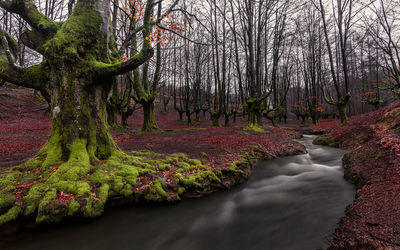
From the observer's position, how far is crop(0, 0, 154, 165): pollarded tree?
439cm

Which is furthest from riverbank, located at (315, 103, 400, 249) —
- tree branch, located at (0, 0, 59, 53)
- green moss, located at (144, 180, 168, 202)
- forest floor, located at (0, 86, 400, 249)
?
tree branch, located at (0, 0, 59, 53)

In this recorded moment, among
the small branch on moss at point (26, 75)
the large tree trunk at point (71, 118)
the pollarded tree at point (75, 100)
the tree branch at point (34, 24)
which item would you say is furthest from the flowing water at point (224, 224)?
the tree branch at point (34, 24)

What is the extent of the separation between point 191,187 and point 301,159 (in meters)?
5.85

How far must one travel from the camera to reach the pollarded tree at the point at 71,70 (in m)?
4.39

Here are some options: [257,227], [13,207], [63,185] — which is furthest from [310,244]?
[13,207]

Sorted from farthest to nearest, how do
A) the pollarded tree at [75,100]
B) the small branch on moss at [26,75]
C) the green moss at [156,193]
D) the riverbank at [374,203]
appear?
1. the small branch on moss at [26,75]
2. the green moss at [156,193]
3. the pollarded tree at [75,100]
4. the riverbank at [374,203]

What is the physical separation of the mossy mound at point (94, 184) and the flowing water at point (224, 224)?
0.86ft

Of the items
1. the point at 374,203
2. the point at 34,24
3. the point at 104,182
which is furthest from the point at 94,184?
the point at 374,203

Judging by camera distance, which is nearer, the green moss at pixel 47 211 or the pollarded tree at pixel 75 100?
the green moss at pixel 47 211

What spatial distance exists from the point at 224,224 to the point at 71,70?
513 cm

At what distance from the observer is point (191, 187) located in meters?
4.72

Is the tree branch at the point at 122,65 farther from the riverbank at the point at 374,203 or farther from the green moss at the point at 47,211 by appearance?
the riverbank at the point at 374,203

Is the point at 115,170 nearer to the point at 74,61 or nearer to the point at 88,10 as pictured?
the point at 74,61

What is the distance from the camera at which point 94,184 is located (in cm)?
394
